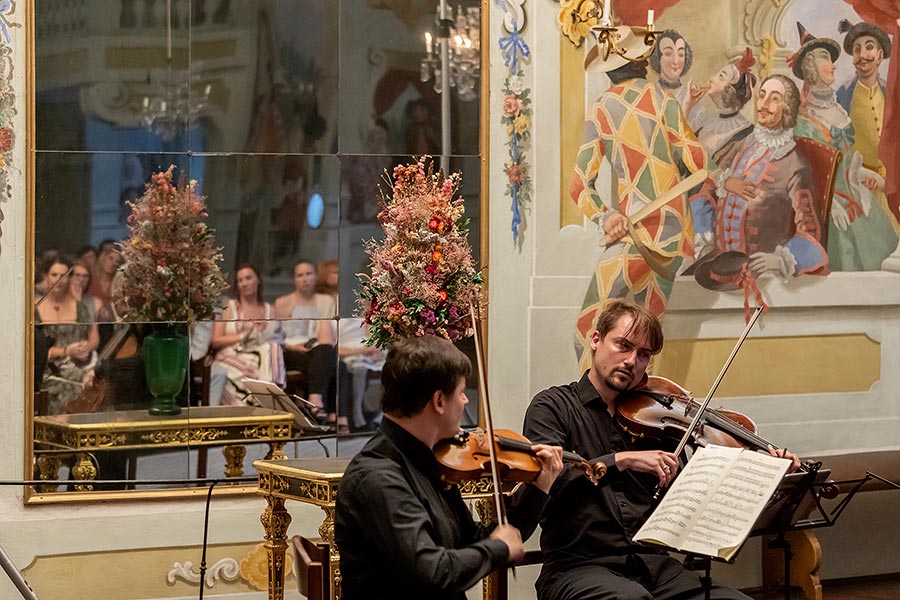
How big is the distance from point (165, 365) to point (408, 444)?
2450 mm

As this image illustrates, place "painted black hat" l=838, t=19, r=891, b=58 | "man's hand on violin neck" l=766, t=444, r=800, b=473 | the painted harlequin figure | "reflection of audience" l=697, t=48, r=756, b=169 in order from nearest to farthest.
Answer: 1. "man's hand on violin neck" l=766, t=444, r=800, b=473
2. the painted harlequin figure
3. "reflection of audience" l=697, t=48, r=756, b=169
4. "painted black hat" l=838, t=19, r=891, b=58

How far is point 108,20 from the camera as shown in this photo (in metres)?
4.97

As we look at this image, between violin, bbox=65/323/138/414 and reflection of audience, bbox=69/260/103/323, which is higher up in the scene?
reflection of audience, bbox=69/260/103/323

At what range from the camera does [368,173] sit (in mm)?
5328

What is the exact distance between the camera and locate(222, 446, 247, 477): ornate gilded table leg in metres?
5.16

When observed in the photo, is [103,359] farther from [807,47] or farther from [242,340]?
[807,47]

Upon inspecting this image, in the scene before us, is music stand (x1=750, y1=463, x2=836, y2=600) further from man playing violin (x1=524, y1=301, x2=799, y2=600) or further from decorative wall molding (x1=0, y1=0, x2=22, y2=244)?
decorative wall molding (x1=0, y1=0, x2=22, y2=244)

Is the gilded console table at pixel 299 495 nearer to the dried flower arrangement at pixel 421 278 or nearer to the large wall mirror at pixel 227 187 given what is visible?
the dried flower arrangement at pixel 421 278

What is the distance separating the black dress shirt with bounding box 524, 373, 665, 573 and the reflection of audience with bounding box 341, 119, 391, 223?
1.60 m

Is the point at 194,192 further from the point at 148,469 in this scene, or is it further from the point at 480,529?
the point at 480,529

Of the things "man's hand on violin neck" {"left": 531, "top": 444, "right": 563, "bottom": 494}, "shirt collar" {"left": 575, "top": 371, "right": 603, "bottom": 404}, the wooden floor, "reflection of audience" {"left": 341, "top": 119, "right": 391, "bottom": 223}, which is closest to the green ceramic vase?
"reflection of audience" {"left": 341, "top": 119, "right": 391, "bottom": 223}

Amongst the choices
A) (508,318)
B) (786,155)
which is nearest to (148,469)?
(508,318)

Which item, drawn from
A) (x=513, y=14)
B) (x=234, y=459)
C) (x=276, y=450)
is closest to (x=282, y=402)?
(x=276, y=450)

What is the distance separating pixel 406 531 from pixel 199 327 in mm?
2659
